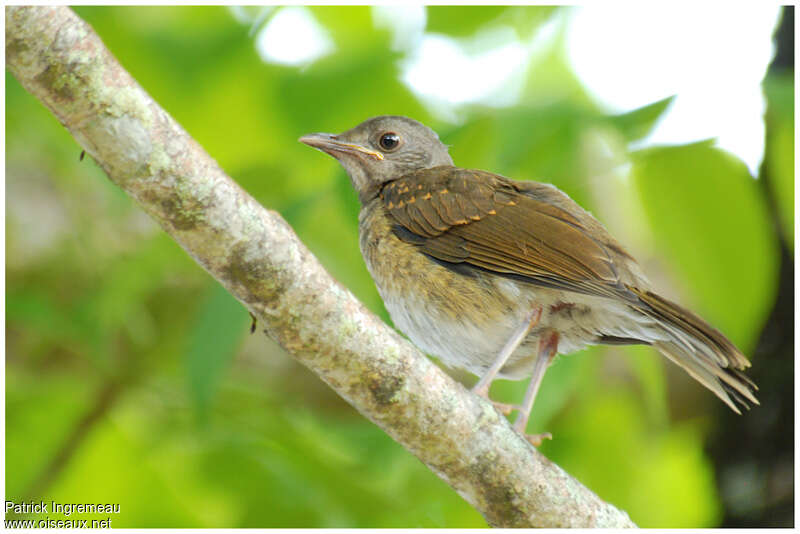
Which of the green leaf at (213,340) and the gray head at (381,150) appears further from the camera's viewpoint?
the gray head at (381,150)

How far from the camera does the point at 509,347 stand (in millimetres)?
2646

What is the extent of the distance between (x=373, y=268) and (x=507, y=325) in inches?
19.9

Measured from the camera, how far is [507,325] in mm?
2689

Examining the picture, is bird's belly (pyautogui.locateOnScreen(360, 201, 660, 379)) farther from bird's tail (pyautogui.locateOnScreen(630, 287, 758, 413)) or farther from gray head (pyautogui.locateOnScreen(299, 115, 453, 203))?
gray head (pyautogui.locateOnScreen(299, 115, 453, 203))

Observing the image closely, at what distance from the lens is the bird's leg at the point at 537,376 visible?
8.04ft

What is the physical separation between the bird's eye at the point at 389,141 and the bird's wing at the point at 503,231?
224 millimetres

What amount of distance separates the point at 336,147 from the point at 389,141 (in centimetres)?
21

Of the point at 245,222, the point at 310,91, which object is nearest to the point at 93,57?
the point at 245,222

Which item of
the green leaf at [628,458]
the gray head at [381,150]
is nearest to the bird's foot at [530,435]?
the gray head at [381,150]

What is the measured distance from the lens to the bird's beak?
3037 millimetres

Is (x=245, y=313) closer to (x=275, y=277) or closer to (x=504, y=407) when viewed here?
(x=275, y=277)

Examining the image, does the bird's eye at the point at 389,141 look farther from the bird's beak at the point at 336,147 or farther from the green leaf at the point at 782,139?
the green leaf at the point at 782,139

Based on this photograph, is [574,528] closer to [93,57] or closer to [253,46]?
[93,57]

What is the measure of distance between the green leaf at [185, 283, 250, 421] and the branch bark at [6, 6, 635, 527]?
21.2 inches
